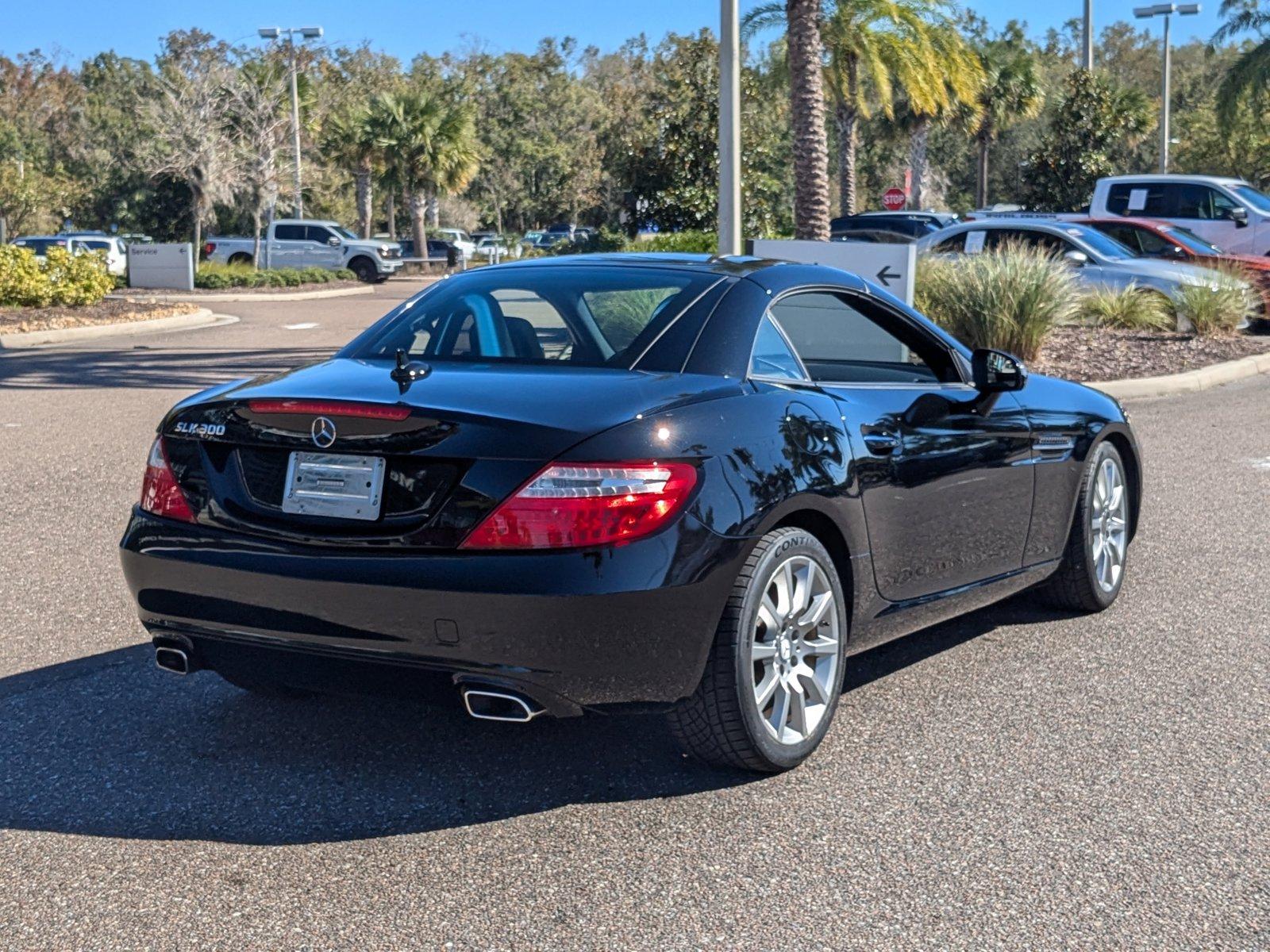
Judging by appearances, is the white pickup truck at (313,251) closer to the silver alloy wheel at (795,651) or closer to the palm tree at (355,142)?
the palm tree at (355,142)

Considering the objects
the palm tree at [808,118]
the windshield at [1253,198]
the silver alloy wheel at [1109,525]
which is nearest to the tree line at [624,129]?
the palm tree at [808,118]

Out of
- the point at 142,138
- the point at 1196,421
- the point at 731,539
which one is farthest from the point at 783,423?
the point at 142,138

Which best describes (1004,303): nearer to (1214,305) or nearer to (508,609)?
(1214,305)

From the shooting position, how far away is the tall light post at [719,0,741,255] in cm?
1527

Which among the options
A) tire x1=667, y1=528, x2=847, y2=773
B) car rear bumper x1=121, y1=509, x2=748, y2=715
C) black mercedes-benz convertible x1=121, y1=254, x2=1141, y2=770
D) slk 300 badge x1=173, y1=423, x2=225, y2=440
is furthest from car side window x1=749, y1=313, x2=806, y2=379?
slk 300 badge x1=173, y1=423, x2=225, y2=440

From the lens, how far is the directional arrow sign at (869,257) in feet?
47.8

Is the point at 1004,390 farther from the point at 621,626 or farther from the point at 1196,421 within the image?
the point at 1196,421

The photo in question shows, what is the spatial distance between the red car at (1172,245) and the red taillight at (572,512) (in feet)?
60.9

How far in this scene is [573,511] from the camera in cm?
396

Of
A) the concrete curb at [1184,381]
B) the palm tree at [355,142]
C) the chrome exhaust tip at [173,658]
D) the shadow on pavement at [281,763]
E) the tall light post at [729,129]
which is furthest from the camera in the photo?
the palm tree at [355,142]

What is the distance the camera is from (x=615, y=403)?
4191 millimetres

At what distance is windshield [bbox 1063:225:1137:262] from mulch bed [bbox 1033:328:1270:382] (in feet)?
5.34

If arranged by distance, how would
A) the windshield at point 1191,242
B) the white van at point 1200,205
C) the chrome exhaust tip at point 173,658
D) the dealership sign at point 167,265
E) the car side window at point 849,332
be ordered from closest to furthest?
the chrome exhaust tip at point 173,658 < the car side window at point 849,332 < the windshield at point 1191,242 < the white van at point 1200,205 < the dealership sign at point 167,265

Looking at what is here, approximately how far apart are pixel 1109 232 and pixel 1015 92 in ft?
121
